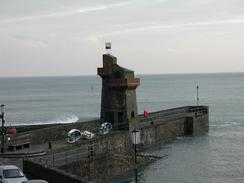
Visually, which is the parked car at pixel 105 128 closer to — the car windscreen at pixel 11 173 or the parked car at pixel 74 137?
the parked car at pixel 74 137

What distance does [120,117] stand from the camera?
4309cm

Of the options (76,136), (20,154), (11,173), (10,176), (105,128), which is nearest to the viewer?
(10,176)

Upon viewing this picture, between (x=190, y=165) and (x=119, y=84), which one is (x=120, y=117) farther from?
(x=190, y=165)

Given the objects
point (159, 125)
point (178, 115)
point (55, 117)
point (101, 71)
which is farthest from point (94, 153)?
point (55, 117)

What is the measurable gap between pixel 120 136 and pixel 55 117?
61.1 m

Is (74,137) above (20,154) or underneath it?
above

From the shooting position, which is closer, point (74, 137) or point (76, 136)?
point (74, 137)

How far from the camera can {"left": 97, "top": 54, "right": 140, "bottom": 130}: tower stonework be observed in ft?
139

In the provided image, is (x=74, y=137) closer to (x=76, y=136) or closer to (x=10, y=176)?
(x=76, y=136)

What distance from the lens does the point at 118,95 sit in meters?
43.0

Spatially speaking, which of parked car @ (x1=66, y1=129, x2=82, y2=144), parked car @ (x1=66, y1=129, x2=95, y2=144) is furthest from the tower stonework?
parked car @ (x1=66, y1=129, x2=82, y2=144)

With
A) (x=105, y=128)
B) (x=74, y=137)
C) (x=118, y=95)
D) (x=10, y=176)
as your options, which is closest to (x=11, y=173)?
(x=10, y=176)

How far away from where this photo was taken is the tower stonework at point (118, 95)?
1671 inches

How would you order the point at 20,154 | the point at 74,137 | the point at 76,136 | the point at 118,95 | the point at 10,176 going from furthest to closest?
the point at 118,95, the point at 76,136, the point at 74,137, the point at 20,154, the point at 10,176
